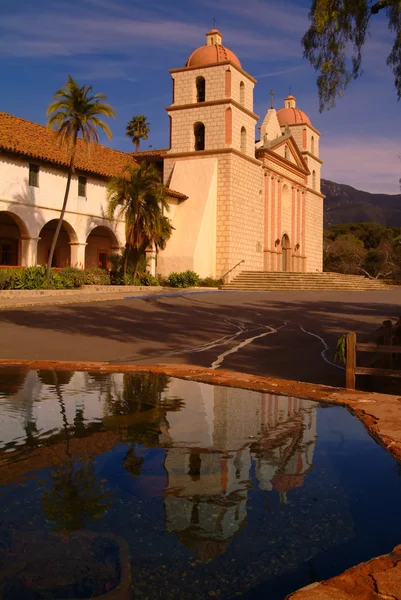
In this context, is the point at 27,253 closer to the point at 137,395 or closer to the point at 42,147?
the point at 42,147

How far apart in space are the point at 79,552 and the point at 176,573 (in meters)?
0.49

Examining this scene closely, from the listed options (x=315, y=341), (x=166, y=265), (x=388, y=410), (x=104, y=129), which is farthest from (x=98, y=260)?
(x=388, y=410)

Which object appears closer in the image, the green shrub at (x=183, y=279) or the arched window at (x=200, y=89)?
the green shrub at (x=183, y=279)

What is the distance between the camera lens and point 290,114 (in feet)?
158

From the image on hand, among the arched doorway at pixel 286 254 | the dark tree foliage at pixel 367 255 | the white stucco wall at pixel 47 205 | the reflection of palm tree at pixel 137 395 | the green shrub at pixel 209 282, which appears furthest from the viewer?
the dark tree foliage at pixel 367 255

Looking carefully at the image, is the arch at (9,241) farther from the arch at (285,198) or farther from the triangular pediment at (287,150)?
the arch at (285,198)

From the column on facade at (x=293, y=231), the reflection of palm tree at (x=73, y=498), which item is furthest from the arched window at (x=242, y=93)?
the reflection of palm tree at (x=73, y=498)

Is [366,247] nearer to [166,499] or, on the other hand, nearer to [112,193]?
[112,193]

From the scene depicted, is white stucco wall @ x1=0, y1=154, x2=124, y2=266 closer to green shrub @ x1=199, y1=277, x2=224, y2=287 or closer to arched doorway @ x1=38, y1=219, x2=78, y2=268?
arched doorway @ x1=38, y1=219, x2=78, y2=268

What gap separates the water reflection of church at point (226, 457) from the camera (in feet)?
10.2

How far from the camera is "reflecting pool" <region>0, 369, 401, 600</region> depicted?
2588mm

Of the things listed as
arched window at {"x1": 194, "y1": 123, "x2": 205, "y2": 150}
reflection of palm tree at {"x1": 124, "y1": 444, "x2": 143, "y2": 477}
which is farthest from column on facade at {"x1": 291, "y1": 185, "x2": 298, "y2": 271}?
reflection of palm tree at {"x1": 124, "y1": 444, "x2": 143, "y2": 477}

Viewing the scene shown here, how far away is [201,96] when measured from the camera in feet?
121

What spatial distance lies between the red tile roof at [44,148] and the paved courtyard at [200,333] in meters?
9.18
